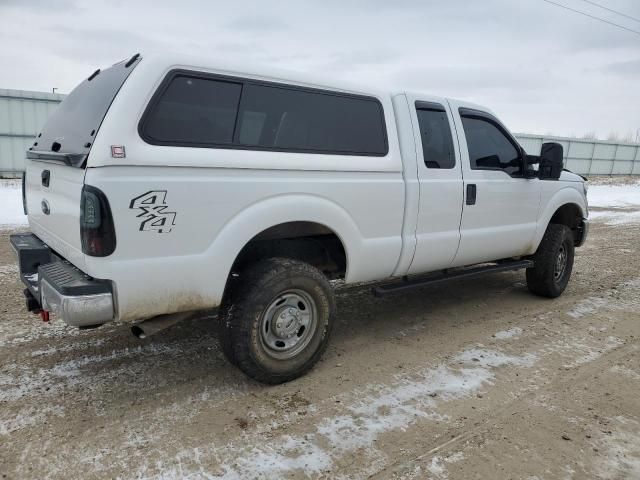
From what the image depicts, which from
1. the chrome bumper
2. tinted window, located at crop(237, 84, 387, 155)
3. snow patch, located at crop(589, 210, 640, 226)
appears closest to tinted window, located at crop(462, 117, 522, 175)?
tinted window, located at crop(237, 84, 387, 155)

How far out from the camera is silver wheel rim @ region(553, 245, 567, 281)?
5.55 meters

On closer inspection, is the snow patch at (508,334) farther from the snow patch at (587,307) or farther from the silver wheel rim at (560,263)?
the silver wheel rim at (560,263)

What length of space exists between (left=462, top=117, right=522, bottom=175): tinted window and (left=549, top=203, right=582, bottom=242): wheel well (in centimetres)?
125

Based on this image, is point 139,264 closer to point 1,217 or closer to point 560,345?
point 560,345

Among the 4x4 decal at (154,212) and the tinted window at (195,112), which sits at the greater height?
the tinted window at (195,112)

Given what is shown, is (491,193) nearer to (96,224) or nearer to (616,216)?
(96,224)

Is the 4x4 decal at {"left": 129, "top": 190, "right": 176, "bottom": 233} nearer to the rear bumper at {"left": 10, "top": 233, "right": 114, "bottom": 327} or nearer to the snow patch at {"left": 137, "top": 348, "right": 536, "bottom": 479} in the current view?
the rear bumper at {"left": 10, "top": 233, "right": 114, "bottom": 327}

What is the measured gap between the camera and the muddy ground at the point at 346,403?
2564 millimetres

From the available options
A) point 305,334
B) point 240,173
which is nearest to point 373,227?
point 305,334

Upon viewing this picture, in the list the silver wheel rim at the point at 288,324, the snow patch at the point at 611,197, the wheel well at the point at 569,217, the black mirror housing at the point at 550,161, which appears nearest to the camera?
→ the silver wheel rim at the point at 288,324

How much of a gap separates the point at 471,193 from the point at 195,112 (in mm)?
2605

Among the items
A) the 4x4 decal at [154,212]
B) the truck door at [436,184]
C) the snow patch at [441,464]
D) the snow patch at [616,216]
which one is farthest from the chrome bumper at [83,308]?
the snow patch at [616,216]

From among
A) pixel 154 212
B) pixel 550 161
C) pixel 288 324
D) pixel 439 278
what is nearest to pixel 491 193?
pixel 550 161

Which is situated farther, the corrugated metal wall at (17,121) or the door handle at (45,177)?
the corrugated metal wall at (17,121)
